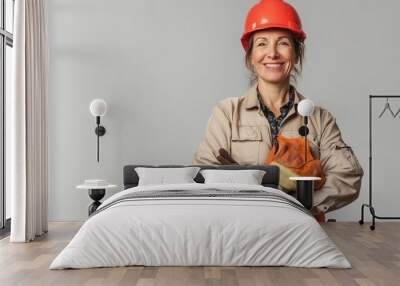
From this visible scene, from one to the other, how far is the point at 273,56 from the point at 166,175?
1.96 m

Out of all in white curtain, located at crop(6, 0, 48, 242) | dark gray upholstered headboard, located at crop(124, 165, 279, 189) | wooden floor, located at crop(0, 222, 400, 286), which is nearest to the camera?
wooden floor, located at crop(0, 222, 400, 286)

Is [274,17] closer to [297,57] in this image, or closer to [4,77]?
[297,57]

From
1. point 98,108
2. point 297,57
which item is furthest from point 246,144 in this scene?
point 98,108

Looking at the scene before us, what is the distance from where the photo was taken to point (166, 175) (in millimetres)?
6496

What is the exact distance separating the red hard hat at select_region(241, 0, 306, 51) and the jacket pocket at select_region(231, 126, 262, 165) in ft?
3.89

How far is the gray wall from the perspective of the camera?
23.1 feet

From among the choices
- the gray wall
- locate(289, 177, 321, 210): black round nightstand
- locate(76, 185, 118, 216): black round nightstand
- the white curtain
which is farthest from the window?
locate(289, 177, 321, 210): black round nightstand

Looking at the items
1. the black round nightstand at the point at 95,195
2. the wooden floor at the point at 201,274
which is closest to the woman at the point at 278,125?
the black round nightstand at the point at 95,195

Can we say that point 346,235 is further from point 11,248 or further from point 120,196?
point 11,248

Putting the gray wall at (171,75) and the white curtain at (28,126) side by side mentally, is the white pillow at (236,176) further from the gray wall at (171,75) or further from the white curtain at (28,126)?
the white curtain at (28,126)

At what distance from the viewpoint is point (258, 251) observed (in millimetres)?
4387

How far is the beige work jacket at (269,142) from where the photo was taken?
6945 millimetres

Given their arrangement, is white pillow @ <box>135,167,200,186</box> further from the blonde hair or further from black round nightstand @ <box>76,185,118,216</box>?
the blonde hair

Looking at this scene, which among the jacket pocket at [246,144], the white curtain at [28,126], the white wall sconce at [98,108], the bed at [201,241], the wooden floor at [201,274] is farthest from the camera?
the jacket pocket at [246,144]
